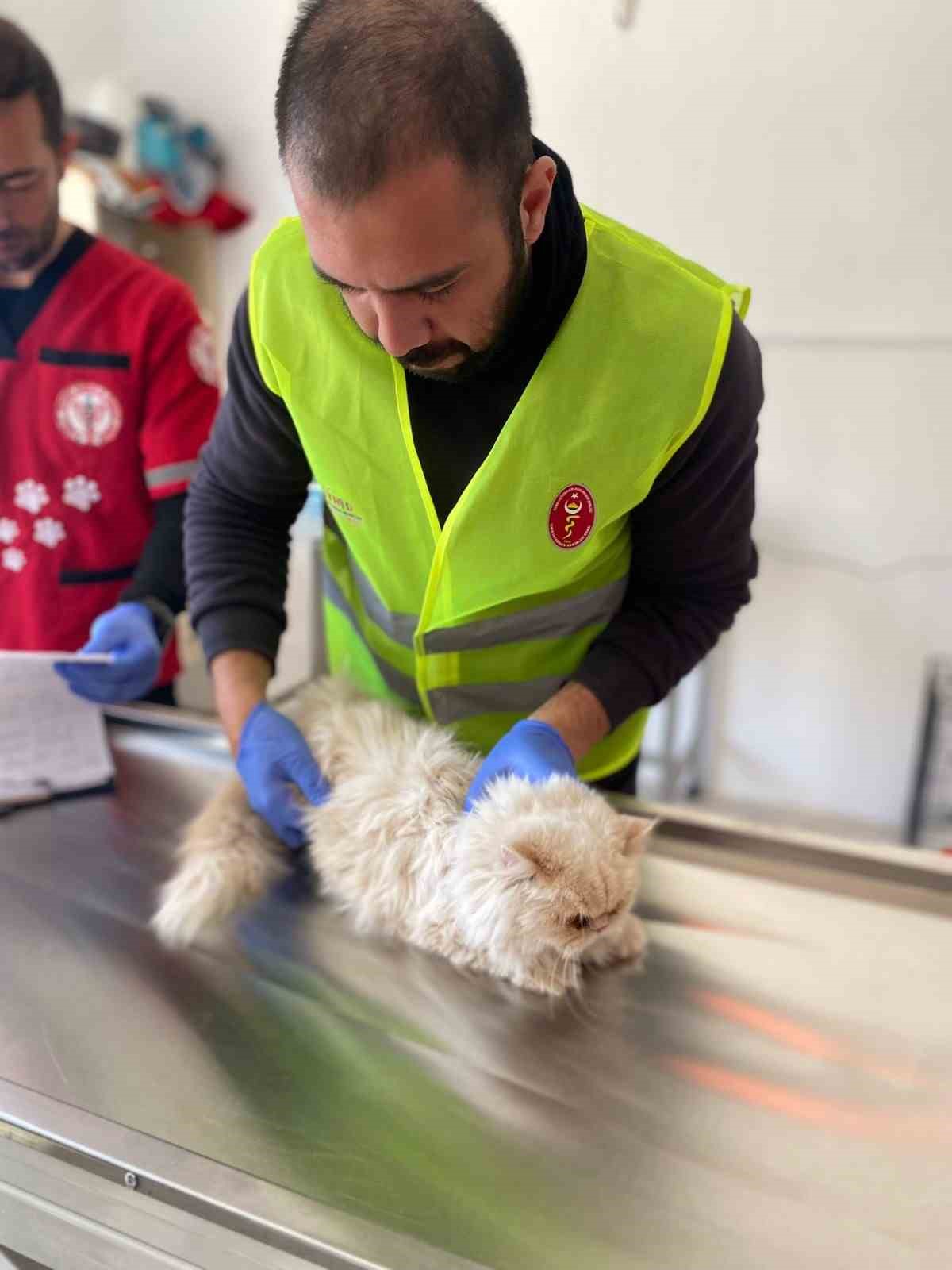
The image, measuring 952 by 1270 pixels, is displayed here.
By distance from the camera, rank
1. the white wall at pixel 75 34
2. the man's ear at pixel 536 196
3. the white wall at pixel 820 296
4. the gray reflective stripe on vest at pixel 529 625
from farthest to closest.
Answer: the white wall at pixel 75 34 < the white wall at pixel 820 296 < the gray reflective stripe on vest at pixel 529 625 < the man's ear at pixel 536 196

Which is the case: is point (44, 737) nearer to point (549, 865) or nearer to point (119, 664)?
point (119, 664)

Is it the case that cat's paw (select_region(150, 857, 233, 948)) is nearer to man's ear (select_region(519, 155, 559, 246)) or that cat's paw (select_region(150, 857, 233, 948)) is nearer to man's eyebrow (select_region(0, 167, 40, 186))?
man's ear (select_region(519, 155, 559, 246))

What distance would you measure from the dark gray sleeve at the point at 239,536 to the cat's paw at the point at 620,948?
1.65 feet

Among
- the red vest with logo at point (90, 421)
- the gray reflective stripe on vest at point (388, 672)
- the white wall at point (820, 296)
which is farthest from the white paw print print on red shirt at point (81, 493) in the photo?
the white wall at point (820, 296)

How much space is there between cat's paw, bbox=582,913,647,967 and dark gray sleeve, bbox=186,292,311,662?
503 millimetres

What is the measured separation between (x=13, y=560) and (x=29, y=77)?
614 millimetres

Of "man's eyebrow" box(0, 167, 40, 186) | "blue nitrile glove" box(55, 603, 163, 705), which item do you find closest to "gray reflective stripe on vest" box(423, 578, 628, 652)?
"blue nitrile glove" box(55, 603, 163, 705)

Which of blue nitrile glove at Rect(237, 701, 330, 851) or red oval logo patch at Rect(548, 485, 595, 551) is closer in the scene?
red oval logo patch at Rect(548, 485, 595, 551)

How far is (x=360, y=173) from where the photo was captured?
2.07ft

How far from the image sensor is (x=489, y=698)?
1022mm

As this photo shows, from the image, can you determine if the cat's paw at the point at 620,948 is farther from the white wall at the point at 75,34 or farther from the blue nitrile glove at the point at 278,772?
the white wall at the point at 75,34

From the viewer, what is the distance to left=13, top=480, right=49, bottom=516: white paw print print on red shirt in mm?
1312

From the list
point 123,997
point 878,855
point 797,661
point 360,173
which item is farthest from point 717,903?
point 797,661

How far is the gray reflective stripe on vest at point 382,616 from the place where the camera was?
992 millimetres
